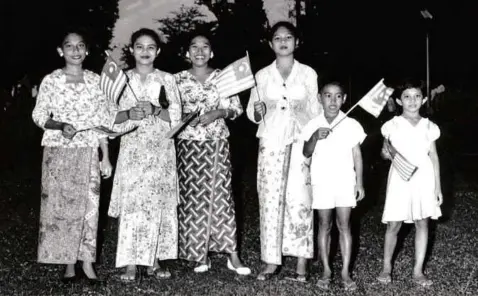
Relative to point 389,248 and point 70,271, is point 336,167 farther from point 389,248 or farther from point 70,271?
point 70,271

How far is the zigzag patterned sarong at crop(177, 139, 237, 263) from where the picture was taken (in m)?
6.07

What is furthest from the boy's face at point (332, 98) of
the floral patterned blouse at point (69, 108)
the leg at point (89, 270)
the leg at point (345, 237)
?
the leg at point (89, 270)

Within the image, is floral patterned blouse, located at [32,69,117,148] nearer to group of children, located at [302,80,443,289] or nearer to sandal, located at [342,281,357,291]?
group of children, located at [302,80,443,289]

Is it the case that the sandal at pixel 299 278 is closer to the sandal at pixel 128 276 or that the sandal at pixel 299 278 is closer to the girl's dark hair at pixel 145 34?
the sandal at pixel 128 276

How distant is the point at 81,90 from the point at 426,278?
3.21 metres

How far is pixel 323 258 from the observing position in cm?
571

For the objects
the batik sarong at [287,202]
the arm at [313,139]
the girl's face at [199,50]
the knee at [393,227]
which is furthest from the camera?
the girl's face at [199,50]

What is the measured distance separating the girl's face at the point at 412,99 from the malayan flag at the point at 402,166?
1.23 feet

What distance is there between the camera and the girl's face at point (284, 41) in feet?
19.2

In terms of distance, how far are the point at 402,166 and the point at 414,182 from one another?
176 mm

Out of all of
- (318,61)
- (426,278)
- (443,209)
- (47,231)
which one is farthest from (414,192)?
(318,61)

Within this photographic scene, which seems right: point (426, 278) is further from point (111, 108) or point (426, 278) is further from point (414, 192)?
point (111, 108)

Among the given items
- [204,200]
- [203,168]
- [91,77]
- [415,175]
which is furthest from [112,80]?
[415,175]

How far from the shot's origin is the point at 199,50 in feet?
19.7
